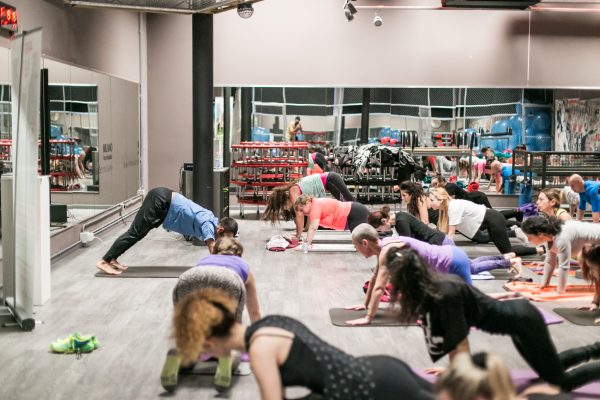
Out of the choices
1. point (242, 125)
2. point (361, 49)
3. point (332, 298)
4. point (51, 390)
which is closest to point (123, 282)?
point (332, 298)

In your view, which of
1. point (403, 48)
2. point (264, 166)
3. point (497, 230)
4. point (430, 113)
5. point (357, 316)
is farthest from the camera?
point (430, 113)

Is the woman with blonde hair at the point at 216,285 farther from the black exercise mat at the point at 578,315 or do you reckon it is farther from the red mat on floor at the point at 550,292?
the red mat on floor at the point at 550,292

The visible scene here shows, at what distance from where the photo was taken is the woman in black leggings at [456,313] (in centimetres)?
378

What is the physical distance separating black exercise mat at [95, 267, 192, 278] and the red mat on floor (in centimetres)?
326

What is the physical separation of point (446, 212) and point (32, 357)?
15.9 ft

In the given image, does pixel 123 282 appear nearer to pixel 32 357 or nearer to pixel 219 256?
pixel 32 357

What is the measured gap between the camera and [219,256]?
4730 mm

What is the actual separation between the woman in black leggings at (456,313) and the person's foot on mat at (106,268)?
4467 mm

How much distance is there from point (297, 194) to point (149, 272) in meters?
2.36

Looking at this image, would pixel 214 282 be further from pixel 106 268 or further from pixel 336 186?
pixel 336 186

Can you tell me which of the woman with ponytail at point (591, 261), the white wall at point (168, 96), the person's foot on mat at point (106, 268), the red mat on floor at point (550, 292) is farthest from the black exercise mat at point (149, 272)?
the white wall at point (168, 96)

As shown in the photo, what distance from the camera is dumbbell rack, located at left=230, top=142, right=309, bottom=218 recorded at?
1227 cm

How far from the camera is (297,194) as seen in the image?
9500mm

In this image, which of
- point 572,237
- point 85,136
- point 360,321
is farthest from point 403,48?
point 360,321
